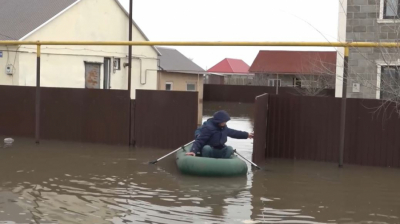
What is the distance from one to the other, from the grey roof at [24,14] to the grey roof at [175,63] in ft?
32.1

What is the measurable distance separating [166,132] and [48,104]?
326cm

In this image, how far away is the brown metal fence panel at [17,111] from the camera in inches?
559

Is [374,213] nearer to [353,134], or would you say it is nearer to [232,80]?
[353,134]

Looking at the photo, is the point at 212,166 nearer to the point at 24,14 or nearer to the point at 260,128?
the point at 260,128

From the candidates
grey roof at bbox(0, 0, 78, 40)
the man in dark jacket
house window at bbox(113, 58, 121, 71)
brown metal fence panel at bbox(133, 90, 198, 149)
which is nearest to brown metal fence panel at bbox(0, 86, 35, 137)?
brown metal fence panel at bbox(133, 90, 198, 149)

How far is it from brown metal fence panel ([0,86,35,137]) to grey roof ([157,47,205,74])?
1467 centimetres

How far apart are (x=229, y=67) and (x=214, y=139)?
60.9 metres

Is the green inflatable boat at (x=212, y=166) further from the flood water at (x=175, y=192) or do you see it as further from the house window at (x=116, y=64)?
the house window at (x=116, y=64)

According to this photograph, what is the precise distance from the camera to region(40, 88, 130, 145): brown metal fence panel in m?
13.4

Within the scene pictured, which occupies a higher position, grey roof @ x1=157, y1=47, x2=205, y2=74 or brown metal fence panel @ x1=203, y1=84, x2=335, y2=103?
grey roof @ x1=157, y1=47, x2=205, y2=74

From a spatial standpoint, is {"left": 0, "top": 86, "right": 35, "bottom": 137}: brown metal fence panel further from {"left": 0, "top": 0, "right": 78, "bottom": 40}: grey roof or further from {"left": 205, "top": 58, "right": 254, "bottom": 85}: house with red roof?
{"left": 205, "top": 58, "right": 254, "bottom": 85}: house with red roof

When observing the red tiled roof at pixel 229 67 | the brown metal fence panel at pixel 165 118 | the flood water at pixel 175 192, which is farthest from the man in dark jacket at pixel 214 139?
the red tiled roof at pixel 229 67

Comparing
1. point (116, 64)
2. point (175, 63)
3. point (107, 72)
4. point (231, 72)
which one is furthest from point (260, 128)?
point (231, 72)

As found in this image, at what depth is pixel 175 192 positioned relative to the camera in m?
8.41
